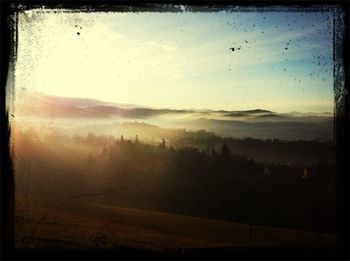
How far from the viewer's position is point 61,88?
5.59 ft

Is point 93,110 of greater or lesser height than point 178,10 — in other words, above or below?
below

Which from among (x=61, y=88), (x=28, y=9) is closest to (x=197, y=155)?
(x=61, y=88)

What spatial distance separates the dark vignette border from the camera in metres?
1.67

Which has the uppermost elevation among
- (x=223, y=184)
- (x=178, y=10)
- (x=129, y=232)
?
(x=178, y=10)

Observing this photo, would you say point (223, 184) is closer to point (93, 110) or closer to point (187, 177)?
point (187, 177)

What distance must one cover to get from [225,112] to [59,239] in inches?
25.8

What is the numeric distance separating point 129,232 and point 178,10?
0.72 m

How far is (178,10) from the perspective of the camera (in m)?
1.71

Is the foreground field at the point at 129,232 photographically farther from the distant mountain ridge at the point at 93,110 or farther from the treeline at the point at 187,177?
the distant mountain ridge at the point at 93,110

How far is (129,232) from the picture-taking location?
1.69 m

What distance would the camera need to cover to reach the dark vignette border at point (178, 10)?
167 centimetres

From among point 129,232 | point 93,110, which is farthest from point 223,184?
point 93,110

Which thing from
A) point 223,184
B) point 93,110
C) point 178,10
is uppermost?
point 178,10

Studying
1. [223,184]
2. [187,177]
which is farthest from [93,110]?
[223,184]
